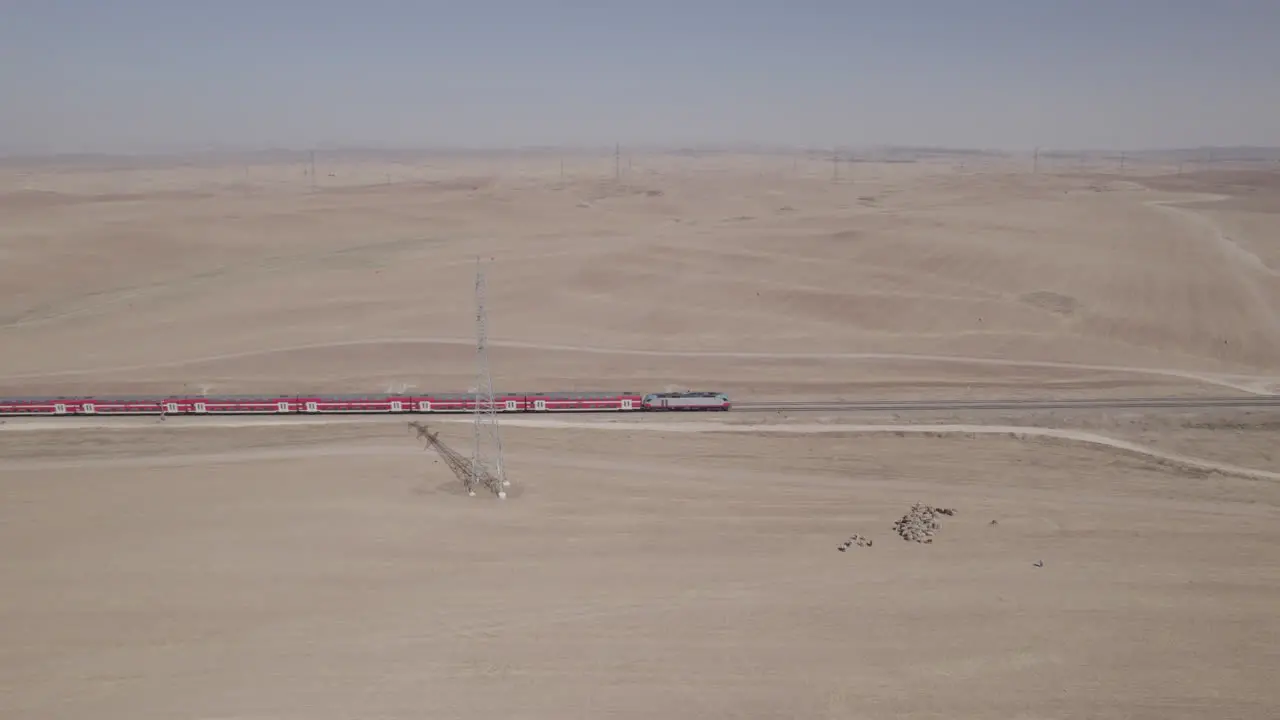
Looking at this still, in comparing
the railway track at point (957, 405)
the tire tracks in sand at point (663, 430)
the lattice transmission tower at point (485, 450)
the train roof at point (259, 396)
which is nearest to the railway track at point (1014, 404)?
the railway track at point (957, 405)

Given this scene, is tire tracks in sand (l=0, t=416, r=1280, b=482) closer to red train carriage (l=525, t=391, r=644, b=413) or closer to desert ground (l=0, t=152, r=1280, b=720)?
desert ground (l=0, t=152, r=1280, b=720)

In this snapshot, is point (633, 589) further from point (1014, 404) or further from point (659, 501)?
point (1014, 404)

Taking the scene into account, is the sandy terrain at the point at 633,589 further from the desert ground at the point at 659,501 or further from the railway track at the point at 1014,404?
the railway track at the point at 1014,404

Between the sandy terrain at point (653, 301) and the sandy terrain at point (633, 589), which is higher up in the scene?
the sandy terrain at point (653, 301)

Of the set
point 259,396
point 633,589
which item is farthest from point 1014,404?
point 259,396

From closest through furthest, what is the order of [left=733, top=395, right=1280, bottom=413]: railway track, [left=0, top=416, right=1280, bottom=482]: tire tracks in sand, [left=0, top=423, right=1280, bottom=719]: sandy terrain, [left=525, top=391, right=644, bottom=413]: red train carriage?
[left=0, top=423, right=1280, bottom=719]: sandy terrain → [left=0, top=416, right=1280, bottom=482]: tire tracks in sand → [left=525, top=391, right=644, bottom=413]: red train carriage → [left=733, top=395, right=1280, bottom=413]: railway track

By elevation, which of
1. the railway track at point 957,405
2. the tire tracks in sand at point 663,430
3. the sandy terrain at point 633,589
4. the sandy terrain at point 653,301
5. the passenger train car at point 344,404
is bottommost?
the sandy terrain at point 633,589

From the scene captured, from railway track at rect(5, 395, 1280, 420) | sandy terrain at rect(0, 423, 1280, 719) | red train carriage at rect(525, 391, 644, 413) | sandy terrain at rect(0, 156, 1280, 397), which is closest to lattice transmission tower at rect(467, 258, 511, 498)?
sandy terrain at rect(0, 423, 1280, 719)
